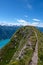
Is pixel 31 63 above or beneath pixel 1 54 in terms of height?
above

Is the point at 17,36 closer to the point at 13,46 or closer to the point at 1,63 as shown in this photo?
the point at 13,46

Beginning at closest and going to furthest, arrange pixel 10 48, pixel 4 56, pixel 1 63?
pixel 1 63 → pixel 4 56 → pixel 10 48

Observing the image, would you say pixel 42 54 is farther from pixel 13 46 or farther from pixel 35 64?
pixel 13 46

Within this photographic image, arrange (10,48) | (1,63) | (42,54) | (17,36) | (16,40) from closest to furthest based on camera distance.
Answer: (42,54) < (1,63) < (10,48) < (16,40) < (17,36)

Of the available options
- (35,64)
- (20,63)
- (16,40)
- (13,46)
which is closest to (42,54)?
(35,64)

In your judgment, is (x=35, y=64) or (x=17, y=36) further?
(x=17, y=36)

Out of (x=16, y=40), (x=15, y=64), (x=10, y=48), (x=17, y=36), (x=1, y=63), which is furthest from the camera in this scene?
(x=17, y=36)

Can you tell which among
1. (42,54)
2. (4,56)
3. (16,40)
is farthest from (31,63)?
(16,40)

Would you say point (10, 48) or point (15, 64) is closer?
point (15, 64)

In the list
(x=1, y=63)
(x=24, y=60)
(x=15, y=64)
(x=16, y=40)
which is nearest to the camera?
(x=15, y=64)
